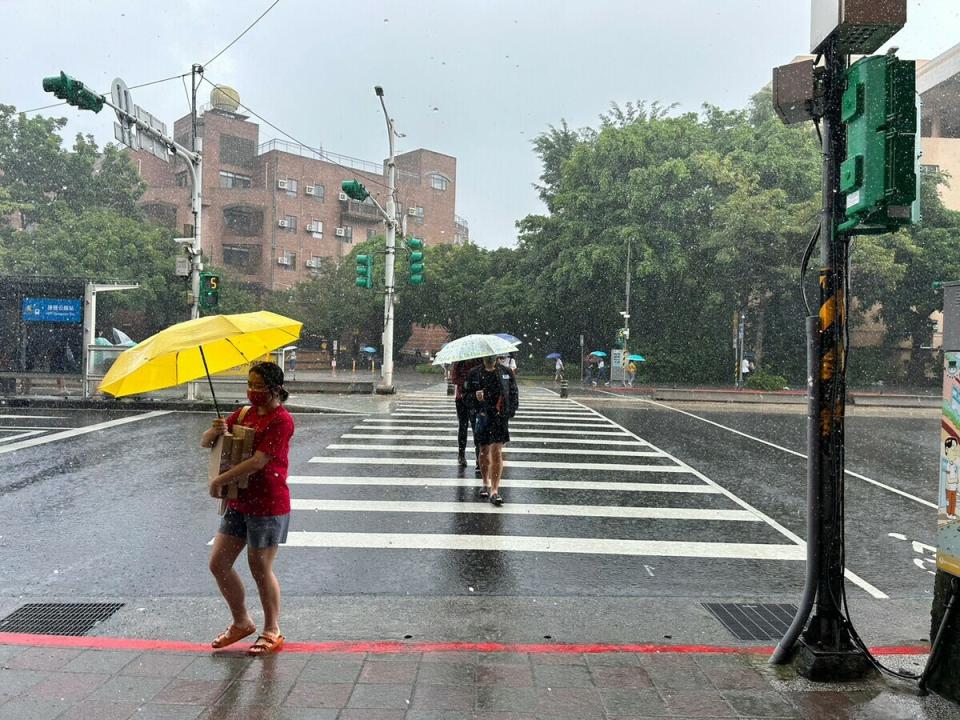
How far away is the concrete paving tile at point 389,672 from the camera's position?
12.8ft

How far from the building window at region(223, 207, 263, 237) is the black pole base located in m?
54.5

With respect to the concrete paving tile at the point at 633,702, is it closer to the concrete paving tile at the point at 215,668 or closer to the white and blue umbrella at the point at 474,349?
the concrete paving tile at the point at 215,668

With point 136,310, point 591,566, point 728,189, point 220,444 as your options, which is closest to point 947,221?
point 728,189

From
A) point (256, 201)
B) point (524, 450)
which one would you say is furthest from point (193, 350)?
point (256, 201)

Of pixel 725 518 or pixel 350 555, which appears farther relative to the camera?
pixel 725 518

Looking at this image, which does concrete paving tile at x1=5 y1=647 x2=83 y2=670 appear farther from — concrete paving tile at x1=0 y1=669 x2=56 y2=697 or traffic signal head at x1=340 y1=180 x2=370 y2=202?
traffic signal head at x1=340 y1=180 x2=370 y2=202

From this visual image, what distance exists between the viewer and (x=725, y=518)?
26.4 feet

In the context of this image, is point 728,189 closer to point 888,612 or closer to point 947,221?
point 947,221

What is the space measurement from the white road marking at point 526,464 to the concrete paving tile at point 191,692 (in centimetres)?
706

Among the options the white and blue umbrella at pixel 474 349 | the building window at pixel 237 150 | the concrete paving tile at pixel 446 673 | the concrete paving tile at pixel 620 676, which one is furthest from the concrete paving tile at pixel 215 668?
the building window at pixel 237 150

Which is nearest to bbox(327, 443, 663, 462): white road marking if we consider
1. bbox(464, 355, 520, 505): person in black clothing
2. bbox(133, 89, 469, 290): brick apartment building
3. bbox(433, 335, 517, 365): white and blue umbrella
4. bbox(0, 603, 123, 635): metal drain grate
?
bbox(464, 355, 520, 505): person in black clothing

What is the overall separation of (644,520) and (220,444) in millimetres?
5083

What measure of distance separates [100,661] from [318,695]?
142cm

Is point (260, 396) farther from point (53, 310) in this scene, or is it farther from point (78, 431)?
point (53, 310)
